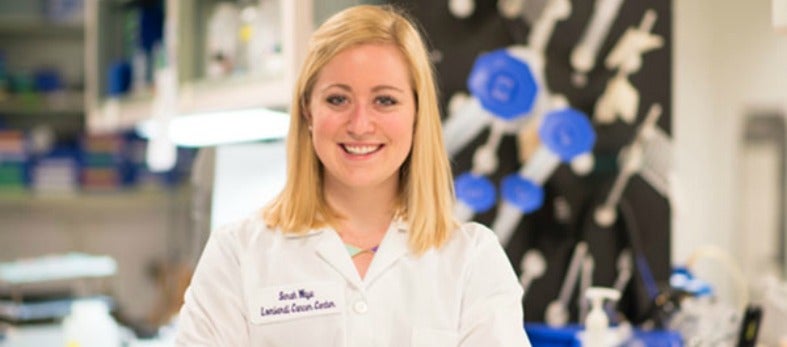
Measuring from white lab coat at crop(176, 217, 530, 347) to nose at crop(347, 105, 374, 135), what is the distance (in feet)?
0.53

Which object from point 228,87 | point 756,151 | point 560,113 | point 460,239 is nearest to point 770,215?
point 756,151

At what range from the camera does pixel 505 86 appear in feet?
6.72

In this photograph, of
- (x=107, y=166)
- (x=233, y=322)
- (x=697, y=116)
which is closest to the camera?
(x=233, y=322)

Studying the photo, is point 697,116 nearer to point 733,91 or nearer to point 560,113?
point 733,91

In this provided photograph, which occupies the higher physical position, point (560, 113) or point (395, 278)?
point (560, 113)

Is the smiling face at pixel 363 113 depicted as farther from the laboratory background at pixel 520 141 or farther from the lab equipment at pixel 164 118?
the lab equipment at pixel 164 118

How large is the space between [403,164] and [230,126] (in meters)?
1.46

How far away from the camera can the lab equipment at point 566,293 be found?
2.20 m

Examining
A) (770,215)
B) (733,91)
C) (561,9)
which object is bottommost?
(770,215)

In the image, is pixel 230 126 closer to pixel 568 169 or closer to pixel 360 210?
pixel 568 169

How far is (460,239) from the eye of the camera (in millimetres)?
1308

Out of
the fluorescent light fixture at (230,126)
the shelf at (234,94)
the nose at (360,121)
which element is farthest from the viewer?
the fluorescent light fixture at (230,126)

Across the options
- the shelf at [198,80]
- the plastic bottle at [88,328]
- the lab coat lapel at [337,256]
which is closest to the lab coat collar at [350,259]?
the lab coat lapel at [337,256]

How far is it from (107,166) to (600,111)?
312 centimetres
